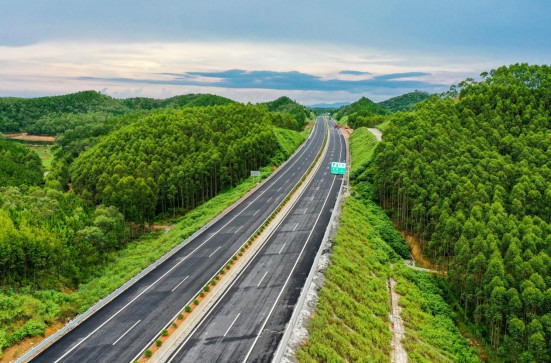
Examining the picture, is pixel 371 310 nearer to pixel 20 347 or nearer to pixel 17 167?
pixel 20 347

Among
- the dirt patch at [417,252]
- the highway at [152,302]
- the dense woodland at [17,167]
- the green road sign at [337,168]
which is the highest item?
the green road sign at [337,168]

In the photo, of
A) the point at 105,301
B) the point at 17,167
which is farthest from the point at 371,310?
the point at 17,167

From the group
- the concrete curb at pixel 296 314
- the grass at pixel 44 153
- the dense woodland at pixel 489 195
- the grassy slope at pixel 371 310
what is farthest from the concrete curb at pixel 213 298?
the grass at pixel 44 153

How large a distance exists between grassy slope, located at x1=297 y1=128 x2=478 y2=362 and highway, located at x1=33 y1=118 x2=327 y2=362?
502 inches

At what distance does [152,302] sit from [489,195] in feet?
165

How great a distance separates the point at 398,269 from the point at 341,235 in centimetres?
905

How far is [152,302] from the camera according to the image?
32250 millimetres

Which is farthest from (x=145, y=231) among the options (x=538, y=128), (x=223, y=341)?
(x=538, y=128)

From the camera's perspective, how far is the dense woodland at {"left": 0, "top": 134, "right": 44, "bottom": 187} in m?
85.4

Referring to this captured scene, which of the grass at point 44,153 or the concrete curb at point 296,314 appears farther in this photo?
the grass at point 44,153

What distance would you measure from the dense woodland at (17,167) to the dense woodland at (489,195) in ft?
294

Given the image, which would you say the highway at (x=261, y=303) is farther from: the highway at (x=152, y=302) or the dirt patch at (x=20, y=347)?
the dirt patch at (x=20, y=347)

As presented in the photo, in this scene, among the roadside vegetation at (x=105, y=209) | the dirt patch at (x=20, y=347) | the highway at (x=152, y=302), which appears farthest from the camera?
the roadside vegetation at (x=105, y=209)

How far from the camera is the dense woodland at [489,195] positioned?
113 ft
